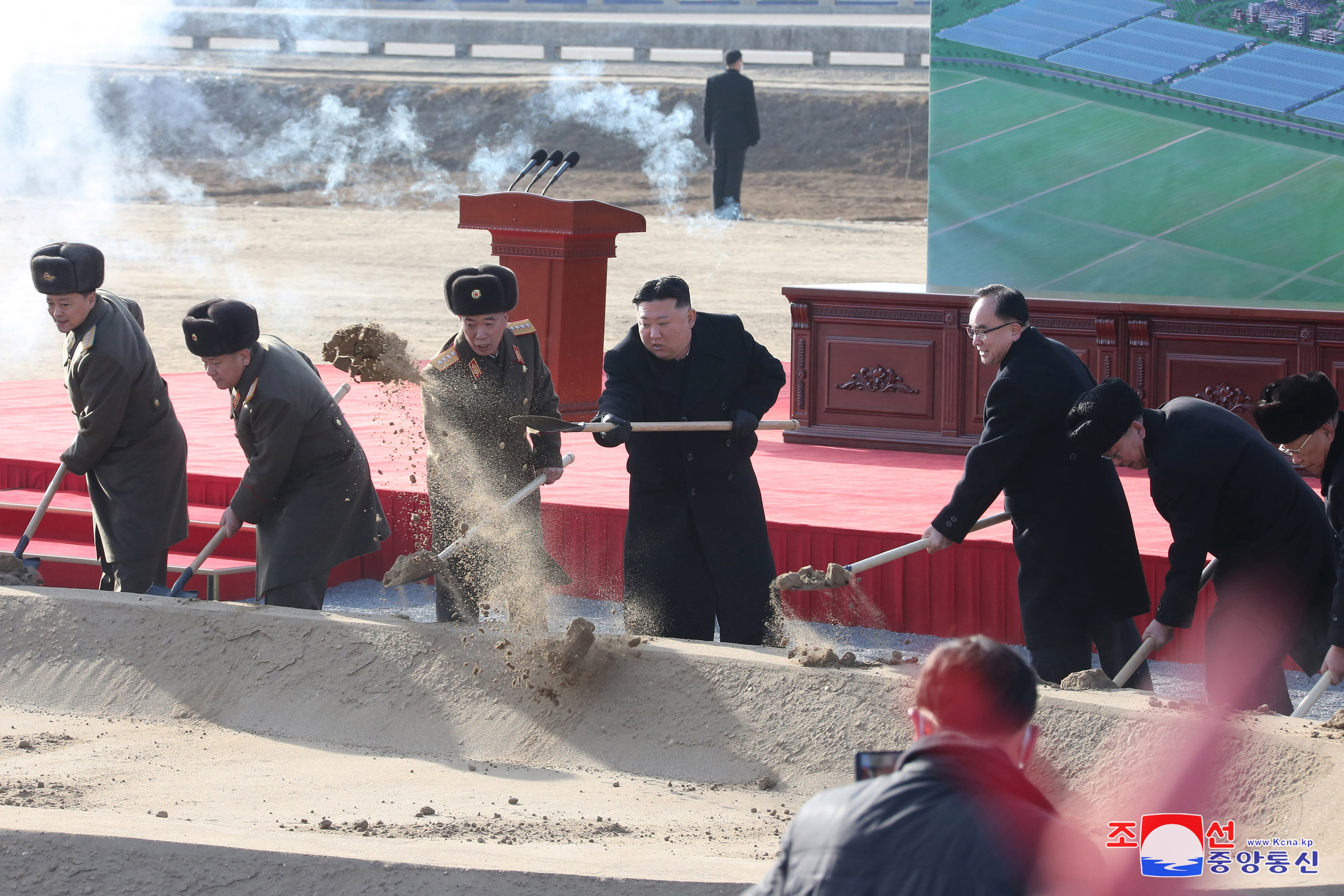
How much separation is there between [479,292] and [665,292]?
23.5 inches

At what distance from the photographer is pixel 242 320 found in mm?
4355

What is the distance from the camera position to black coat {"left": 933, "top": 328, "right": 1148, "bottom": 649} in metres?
3.88

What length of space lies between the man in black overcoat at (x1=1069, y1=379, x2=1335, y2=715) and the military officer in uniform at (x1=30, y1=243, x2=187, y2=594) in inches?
113

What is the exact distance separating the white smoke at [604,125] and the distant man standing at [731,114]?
6380mm

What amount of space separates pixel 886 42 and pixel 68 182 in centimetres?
1479

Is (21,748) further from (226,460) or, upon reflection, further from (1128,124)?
(1128,124)

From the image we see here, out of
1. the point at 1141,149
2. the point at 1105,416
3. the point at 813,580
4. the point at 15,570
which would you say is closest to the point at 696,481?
the point at 813,580

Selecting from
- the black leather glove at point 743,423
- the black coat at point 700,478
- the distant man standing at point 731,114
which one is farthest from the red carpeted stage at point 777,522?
the distant man standing at point 731,114

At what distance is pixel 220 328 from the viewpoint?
14.2 ft

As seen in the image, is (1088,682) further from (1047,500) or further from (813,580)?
(813,580)

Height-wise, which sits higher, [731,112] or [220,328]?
[731,112]

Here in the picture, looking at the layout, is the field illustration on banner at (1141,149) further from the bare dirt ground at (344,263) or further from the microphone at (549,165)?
the bare dirt ground at (344,263)

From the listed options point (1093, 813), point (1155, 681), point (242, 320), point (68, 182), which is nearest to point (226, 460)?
point (242, 320)

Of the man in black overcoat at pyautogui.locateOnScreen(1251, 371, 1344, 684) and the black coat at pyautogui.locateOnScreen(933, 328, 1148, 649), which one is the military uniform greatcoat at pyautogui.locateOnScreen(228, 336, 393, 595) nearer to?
the black coat at pyautogui.locateOnScreen(933, 328, 1148, 649)
